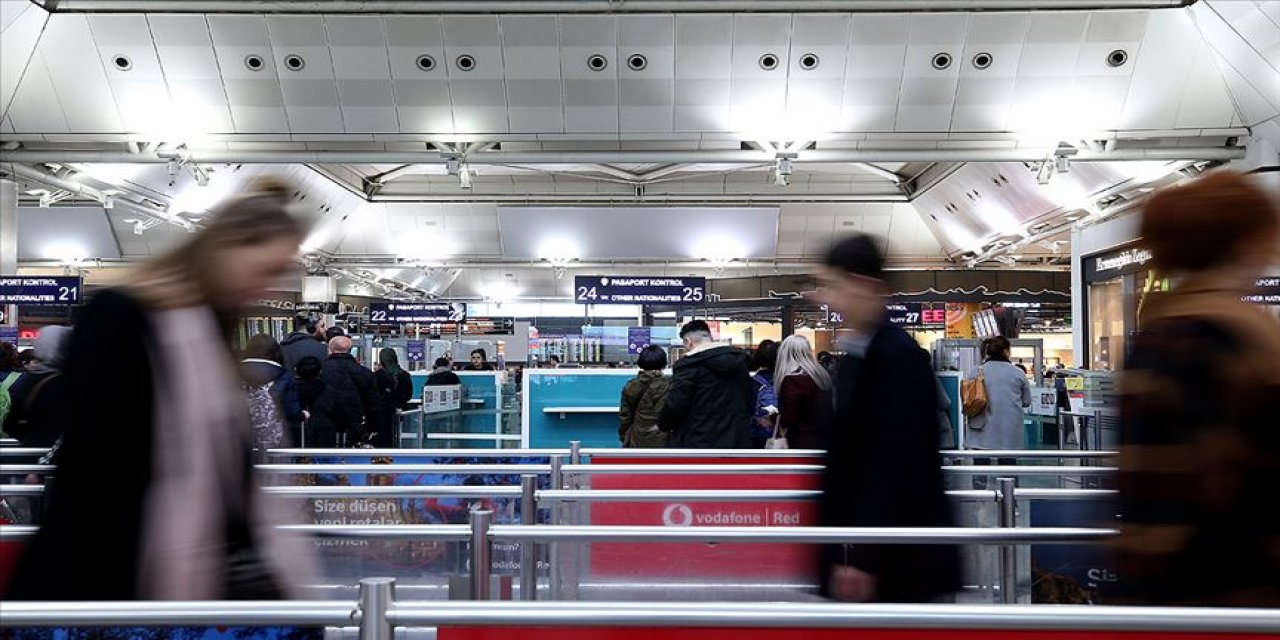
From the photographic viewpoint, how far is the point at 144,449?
174cm

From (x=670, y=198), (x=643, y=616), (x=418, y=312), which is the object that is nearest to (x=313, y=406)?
(x=643, y=616)

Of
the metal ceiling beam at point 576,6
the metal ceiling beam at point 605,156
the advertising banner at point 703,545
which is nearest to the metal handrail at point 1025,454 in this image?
the advertising banner at point 703,545

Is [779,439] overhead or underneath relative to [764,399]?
underneath

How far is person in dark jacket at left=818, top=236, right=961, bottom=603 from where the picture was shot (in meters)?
2.37

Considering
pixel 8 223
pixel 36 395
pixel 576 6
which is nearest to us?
pixel 36 395

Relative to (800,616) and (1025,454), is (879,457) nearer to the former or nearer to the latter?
(800,616)

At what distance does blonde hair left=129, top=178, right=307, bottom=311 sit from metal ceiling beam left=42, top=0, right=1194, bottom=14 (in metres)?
9.39

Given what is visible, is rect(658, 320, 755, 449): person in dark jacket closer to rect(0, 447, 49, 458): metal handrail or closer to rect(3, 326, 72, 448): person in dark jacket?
rect(0, 447, 49, 458): metal handrail

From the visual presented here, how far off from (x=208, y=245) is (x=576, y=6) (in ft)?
31.3

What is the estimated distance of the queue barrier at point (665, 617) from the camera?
152 cm

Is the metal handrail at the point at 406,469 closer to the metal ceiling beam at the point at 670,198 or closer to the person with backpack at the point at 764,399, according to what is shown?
the person with backpack at the point at 764,399

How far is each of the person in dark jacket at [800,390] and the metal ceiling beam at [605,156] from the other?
A: 306 inches

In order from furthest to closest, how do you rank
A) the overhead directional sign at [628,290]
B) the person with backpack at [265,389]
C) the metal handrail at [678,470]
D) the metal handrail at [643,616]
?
the overhead directional sign at [628,290], the person with backpack at [265,389], the metal handrail at [678,470], the metal handrail at [643,616]

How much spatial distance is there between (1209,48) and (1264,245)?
1107 centimetres
